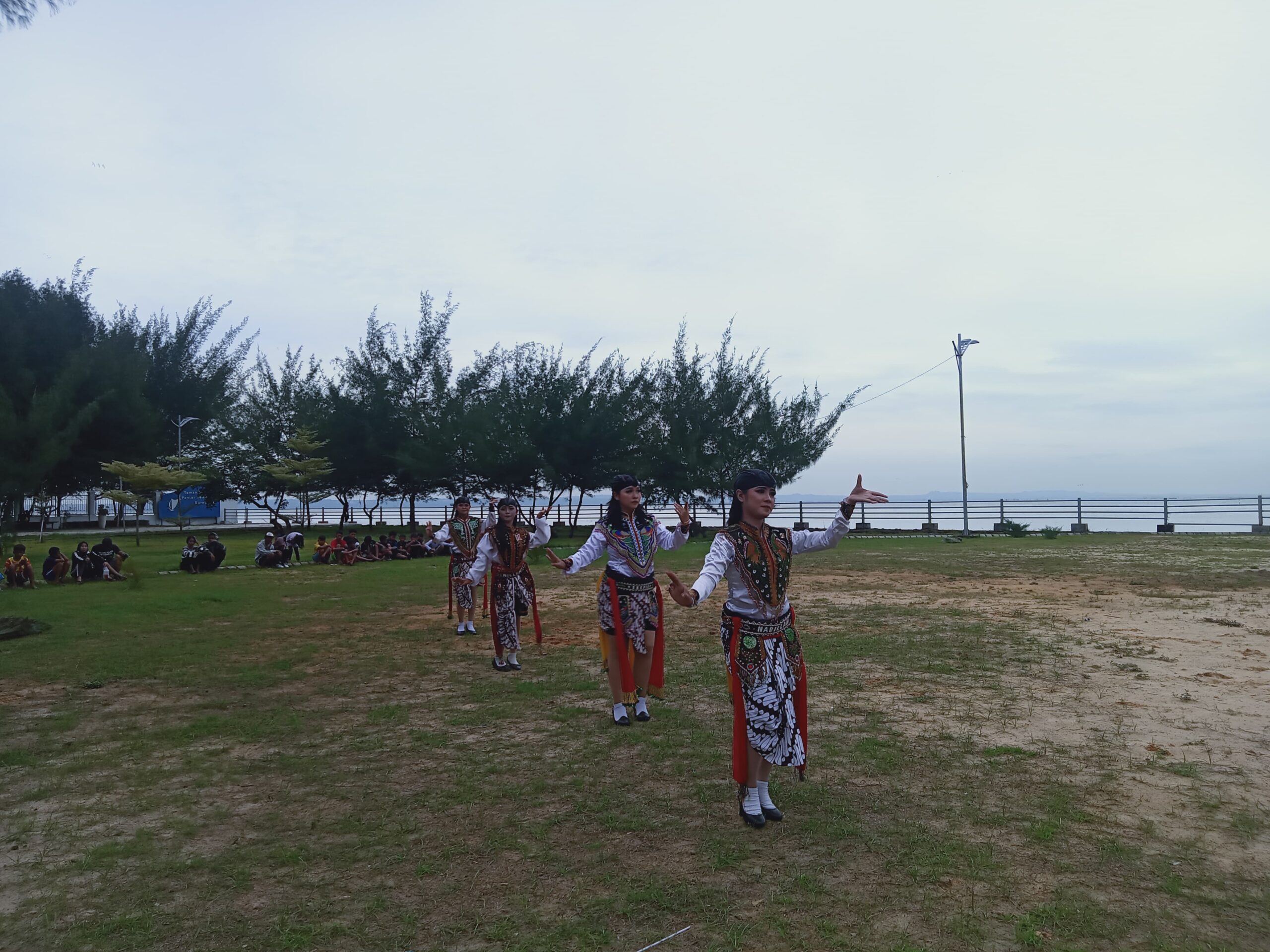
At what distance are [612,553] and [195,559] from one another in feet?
54.9

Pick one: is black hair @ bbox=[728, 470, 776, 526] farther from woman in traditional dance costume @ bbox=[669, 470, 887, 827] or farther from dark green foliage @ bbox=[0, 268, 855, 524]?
dark green foliage @ bbox=[0, 268, 855, 524]

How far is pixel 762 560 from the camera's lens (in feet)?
15.7

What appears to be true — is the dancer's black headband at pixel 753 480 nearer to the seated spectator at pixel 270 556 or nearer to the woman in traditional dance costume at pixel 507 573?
the woman in traditional dance costume at pixel 507 573

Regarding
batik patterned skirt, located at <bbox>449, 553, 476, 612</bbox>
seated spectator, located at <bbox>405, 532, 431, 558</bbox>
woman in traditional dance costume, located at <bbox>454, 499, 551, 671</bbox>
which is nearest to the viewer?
woman in traditional dance costume, located at <bbox>454, 499, 551, 671</bbox>

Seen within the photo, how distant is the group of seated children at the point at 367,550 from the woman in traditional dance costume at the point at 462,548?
37.8 ft

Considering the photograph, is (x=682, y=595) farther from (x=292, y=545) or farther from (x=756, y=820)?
(x=292, y=545)

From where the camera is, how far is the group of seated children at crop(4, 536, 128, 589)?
1706cm

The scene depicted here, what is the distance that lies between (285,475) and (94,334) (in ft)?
31.6

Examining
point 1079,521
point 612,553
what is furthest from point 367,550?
point 1079,521

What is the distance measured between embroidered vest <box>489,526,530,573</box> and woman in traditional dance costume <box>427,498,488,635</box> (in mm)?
2236

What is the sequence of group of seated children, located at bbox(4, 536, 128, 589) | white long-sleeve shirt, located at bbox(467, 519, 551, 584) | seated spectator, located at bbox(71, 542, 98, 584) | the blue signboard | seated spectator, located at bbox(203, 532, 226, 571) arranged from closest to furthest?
white long-sleeve shirt, located at bbox(467, 519, 551, 584), group of seated children, located at bbox(4, 536, 128, 589), seated spectator, located at bbox(71, 542, 98, 584), seated spectator, located at bbox(203, 532, 226, 571), the blue signboard

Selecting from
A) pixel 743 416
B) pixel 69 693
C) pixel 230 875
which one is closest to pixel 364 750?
pixel 230 875

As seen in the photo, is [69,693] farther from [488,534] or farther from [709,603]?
[709,603]

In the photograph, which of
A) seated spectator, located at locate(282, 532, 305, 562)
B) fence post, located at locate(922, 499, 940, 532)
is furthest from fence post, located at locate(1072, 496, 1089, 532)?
seated spectator, located at locate(282, 532, 305, 562)
